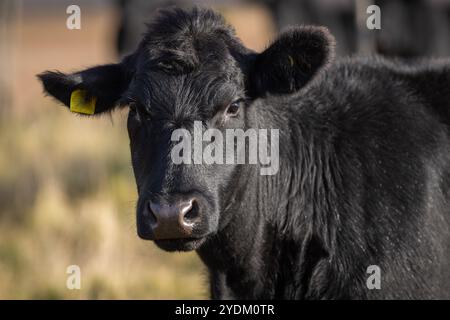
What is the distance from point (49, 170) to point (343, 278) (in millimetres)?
6595

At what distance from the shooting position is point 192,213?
231 inches

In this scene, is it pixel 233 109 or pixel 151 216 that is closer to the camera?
pixel 151 216

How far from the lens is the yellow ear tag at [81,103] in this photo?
6934 mm

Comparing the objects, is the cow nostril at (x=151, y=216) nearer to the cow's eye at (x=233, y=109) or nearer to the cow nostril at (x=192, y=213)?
the cow nostril at (x=192, y=213)

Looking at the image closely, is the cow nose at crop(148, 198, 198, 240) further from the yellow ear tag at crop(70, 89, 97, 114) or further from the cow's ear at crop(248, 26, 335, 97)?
the yellow ear tag at crop(70, 89, 97, 114)

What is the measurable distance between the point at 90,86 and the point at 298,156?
1.48 m

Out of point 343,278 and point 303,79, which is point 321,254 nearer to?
point 343,278

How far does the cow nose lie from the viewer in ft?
18.9

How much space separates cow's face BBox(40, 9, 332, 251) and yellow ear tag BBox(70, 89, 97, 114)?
4 centimetres

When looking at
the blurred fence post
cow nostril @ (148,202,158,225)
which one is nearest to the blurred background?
the blurred fence post

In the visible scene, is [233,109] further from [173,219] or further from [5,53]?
[5,53]

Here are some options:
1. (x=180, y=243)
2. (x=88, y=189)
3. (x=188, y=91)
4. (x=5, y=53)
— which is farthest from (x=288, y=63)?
(x=5, y=53)

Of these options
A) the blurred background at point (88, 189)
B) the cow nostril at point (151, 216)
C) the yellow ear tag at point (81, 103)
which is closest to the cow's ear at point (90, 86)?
the yellow ear tag at point (81, 103)
